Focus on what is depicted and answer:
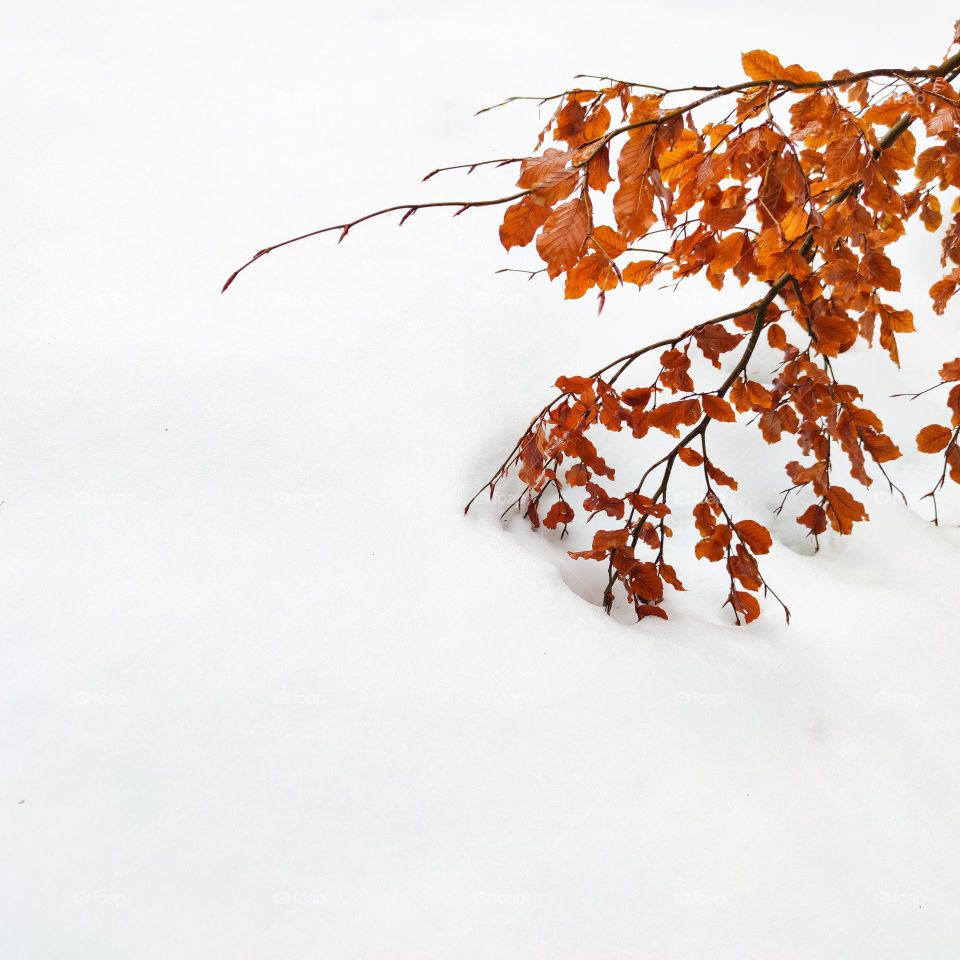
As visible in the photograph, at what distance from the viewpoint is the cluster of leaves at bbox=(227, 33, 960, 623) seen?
21.9 inches

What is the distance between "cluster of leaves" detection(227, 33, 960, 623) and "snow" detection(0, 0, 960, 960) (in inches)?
5.9

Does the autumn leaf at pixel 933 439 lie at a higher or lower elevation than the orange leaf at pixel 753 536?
higher

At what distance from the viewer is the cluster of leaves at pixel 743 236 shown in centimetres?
56

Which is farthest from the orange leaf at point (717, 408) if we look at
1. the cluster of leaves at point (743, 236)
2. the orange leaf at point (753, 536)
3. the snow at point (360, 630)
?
the snow at point (360, 630)

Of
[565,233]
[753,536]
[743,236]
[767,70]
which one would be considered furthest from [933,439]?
[565,233]

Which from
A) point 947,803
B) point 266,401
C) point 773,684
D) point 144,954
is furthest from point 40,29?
point 947,803

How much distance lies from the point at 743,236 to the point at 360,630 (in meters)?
0.57

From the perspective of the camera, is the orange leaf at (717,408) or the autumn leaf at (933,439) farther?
the autumn leaf at (933,439)

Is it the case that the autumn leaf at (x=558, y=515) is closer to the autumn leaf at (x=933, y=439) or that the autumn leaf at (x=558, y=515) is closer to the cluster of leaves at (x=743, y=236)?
the cluster of leaves at (x=743, y=236)

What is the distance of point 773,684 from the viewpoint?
88 centimetres

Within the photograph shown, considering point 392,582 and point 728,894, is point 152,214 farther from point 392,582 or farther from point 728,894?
point 728,894

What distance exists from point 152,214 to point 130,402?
411mm

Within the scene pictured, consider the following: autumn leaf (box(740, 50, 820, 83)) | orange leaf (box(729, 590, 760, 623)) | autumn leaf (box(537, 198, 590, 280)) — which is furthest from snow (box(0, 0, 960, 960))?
autumn leaf (box(740, 50, 820, 83))

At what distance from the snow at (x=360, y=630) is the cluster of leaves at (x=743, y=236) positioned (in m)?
0.15
